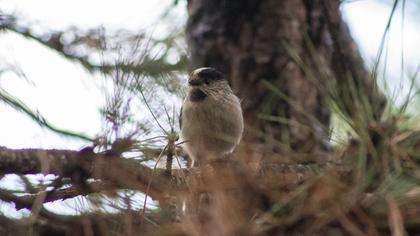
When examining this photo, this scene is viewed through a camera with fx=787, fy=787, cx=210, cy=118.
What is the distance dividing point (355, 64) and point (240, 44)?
83cm

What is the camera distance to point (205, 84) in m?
4.75

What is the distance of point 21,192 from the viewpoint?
2.49 metres

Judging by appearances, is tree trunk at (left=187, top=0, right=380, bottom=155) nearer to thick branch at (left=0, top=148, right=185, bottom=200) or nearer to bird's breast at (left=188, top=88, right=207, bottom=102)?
bird's breast at (left=188, top=88, right=207, bottom=102)

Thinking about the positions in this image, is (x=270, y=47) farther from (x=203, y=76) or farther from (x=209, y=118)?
(x=209, y=118)

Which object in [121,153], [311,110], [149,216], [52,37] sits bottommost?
[149,216]

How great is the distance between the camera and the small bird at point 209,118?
438 cm

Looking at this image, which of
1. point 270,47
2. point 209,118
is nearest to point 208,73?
point 209,118

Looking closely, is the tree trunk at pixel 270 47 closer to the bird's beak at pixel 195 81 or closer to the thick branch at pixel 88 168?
the bird's beak at pixel 195 81

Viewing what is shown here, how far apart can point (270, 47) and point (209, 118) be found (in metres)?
0.80

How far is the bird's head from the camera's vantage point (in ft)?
15.3

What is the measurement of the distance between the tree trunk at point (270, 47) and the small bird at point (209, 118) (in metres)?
0.29

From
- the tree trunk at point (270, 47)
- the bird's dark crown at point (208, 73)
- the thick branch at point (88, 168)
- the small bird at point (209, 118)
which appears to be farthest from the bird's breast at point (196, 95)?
the thick branch at point (88, 168)

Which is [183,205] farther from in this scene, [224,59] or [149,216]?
[224,59]

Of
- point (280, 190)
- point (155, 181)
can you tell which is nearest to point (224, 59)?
point (280, 190)
